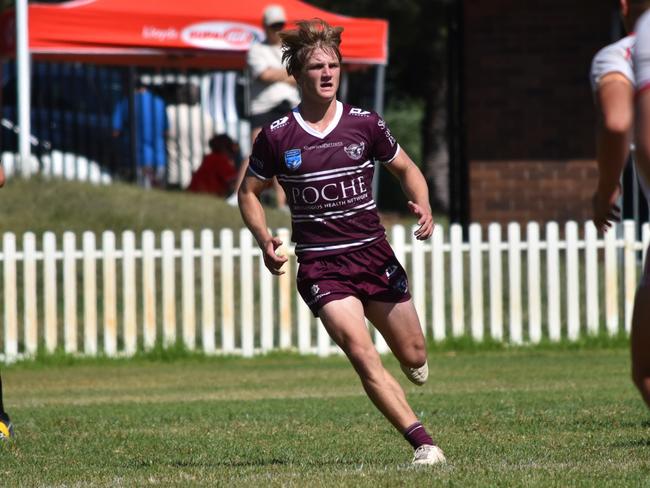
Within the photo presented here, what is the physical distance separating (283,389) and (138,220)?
19.0ft

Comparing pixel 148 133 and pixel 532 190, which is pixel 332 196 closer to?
pixel 532 190

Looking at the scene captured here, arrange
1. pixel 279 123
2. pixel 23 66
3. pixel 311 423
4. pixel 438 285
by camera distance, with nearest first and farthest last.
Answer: pixel 279 123 < pixel 311 423 < pixel 438 285 < pixel 23 66

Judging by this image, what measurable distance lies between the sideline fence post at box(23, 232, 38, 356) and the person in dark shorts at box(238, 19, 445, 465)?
6967mm

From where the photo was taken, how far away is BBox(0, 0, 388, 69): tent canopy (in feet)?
57.5

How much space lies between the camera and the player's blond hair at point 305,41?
22.6 ft

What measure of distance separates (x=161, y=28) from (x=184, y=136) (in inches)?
134

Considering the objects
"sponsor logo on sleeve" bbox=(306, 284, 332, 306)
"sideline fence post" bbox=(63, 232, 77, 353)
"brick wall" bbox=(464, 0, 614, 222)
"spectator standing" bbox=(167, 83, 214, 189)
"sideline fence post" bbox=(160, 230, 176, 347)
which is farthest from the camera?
"spectator standing" bbox=(167, 83, 214, 189)

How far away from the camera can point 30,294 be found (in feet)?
44.9

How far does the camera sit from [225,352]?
46.5 feet

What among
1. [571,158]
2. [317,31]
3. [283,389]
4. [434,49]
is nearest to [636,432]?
[317,31]

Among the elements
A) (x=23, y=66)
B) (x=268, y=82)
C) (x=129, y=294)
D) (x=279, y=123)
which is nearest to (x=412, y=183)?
(x=279, y=123)

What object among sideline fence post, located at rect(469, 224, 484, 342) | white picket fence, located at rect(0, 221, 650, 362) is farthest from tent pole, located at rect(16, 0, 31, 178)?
sideline fence post, located at rect(469, 224, 484, 342)

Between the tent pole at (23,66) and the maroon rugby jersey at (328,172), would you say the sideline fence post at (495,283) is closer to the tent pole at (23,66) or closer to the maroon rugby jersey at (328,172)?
the tent pole at (23,66)

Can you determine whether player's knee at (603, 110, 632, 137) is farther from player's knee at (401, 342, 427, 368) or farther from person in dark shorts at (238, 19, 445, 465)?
player's knee at (401, 342, 427, 368)
